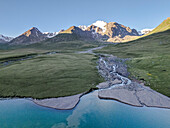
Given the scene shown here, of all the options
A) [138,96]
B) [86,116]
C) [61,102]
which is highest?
[61,102]

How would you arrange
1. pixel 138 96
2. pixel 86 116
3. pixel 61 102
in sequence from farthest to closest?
pixel 138 96 → pixel 61 102 → pixel 86 116

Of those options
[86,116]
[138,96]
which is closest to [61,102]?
[86,116]

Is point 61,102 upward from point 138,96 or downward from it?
upward

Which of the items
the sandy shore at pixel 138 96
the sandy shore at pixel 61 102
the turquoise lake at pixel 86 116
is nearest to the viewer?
the turquoise lake at pixel 86 116

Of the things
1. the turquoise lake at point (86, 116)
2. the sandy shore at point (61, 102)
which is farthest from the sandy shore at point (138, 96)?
the sandy shore at point (61, 102)

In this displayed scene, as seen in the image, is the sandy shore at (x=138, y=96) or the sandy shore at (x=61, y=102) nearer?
the sandy shore at (x=61, y=102)

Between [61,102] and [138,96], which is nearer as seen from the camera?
[61,102]

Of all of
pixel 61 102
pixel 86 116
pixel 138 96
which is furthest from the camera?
pixel 138 96

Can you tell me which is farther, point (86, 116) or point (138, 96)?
point (138, 96)

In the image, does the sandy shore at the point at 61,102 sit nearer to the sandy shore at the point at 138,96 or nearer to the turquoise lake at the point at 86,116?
the turquoise lake at the point at 86,116

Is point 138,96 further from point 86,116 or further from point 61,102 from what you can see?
point 61,102
